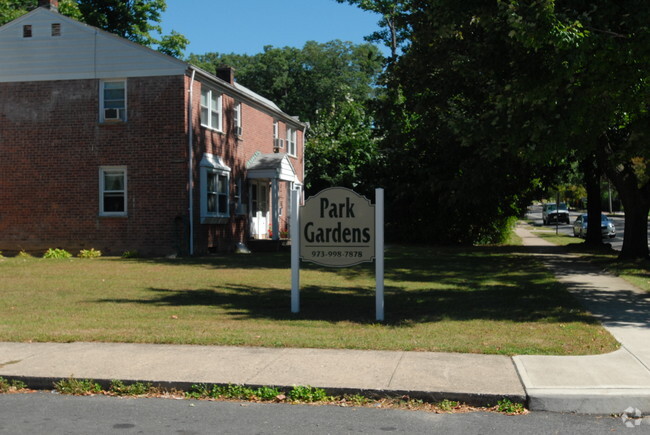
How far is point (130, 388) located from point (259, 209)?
2327 cm

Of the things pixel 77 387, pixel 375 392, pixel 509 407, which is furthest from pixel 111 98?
pixel 509 407

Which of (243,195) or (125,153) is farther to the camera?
(243,195)

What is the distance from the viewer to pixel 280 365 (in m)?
7.22

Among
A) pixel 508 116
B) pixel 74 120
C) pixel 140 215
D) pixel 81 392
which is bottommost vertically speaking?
pixel 81 392

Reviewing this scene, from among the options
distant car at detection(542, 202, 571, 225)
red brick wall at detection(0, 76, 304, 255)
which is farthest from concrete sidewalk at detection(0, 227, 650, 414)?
distant car at detection(542, 202, 571, 225)

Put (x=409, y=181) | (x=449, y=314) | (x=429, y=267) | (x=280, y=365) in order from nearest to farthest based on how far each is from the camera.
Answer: (x=280, y=365)
(x=449, y=314)
(x=429, y=267)
(x=409, y=181)

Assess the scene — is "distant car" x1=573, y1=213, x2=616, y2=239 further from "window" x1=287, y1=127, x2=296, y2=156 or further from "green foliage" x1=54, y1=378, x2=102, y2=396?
"green foliage" x1=54, y1=378, x2=102, y2=396

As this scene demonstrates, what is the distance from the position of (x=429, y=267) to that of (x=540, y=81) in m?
9.67

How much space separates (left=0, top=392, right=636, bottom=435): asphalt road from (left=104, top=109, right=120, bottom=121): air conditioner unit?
58.1 feet

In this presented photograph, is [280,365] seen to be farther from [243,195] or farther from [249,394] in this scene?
[243,195]

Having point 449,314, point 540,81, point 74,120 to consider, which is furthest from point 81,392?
point 74,120

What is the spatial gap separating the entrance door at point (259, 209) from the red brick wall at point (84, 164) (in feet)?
20.7

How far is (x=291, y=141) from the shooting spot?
34.4 meters

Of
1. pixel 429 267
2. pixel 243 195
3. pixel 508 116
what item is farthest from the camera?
pixel 243 195
